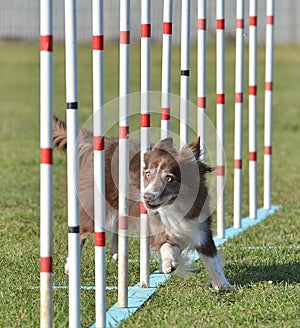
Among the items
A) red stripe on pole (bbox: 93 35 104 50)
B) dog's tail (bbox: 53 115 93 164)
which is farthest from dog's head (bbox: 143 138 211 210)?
red stripe on pole (bbox: 93 35 104 50)

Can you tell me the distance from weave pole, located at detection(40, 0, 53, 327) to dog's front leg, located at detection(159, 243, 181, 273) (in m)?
1.43

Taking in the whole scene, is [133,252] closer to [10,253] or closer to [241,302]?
[10,253]

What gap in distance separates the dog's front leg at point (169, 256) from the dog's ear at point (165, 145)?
669 mm

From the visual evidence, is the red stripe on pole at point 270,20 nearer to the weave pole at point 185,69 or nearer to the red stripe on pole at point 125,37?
the weave pole at point 185,69

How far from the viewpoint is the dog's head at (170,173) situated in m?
6.42

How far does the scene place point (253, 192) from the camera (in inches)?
383

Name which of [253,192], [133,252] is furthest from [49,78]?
[253,192]

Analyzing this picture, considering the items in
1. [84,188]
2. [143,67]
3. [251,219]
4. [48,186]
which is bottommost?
[251,219]

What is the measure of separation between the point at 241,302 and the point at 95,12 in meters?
2.07

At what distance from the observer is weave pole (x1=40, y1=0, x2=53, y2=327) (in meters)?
4.87

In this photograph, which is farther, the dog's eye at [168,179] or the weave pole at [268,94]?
the weave pole at [268,94]

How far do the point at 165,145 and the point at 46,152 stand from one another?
1.82 meters

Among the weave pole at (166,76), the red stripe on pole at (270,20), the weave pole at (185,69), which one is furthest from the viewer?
the red stripe on pole at (270,20)

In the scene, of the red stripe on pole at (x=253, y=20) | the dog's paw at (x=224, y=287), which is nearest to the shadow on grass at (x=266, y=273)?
the dog's paw at (x=224, y=287)
